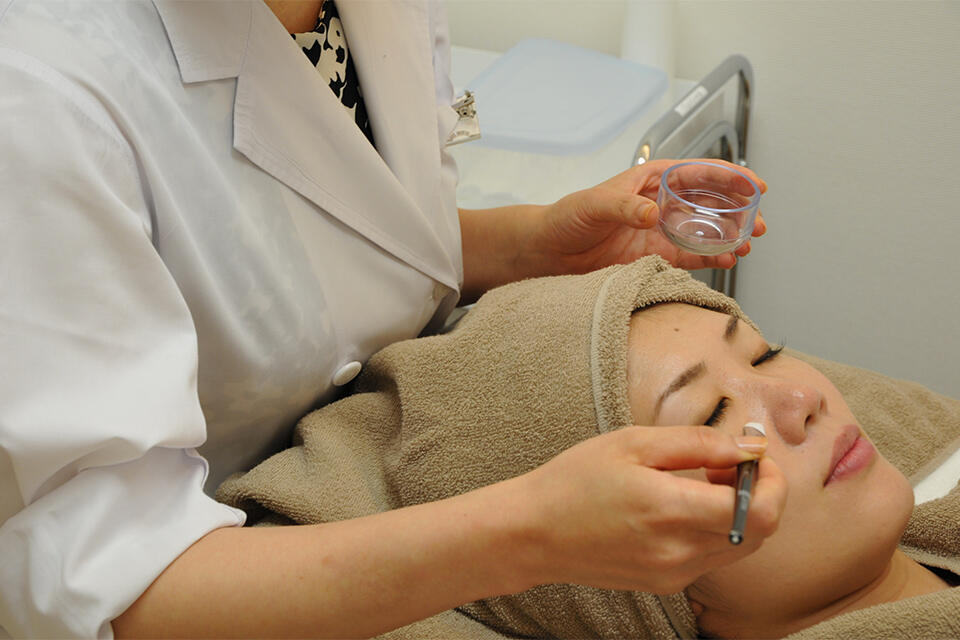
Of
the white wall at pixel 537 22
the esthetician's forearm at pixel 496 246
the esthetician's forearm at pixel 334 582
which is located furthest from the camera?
the white wall at pixel 537 22

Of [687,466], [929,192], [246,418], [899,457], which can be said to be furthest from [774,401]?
[929,192]

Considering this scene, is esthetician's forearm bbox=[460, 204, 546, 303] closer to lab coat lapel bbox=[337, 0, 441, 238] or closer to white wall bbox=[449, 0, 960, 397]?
→ lab coat lapel bbox=[337, 0, 441, 238]

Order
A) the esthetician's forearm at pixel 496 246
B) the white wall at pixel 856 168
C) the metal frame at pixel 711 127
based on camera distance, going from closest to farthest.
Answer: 1. the esthetician's forearm at pixel 496 246
2. the metal frame at pixel 711 127
3. the white wall at pixel 856 168

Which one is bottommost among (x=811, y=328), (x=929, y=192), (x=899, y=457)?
(x=811, y=328)

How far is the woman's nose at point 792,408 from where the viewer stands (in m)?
0.95

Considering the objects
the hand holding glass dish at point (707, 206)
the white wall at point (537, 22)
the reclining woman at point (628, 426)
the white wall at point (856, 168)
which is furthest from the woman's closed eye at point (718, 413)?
the white wall at point (537, 22)

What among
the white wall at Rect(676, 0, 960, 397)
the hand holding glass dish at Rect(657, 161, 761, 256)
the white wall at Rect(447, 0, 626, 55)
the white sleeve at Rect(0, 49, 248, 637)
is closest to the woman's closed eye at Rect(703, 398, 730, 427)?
the hand holding glass dish at Rect(657, 161, 761, 256)

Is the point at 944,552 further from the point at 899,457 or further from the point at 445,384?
the point at 445,384

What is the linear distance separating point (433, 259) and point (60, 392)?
573 millimetres

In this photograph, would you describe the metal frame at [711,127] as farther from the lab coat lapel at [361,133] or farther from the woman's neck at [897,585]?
the woman's neck at [897,585]

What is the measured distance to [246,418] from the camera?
102 centimetres

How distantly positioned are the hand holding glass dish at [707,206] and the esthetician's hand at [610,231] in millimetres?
18

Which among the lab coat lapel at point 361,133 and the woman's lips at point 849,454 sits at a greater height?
the lab coat lapel at point 361,133

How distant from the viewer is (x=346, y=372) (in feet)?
3.56
